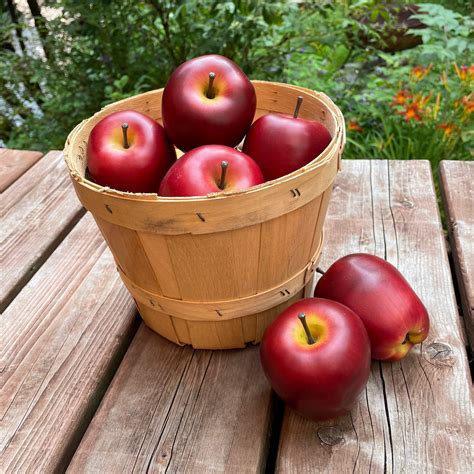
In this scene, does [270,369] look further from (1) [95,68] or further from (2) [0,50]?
(2) [0,50]

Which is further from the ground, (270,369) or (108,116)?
(108,116)

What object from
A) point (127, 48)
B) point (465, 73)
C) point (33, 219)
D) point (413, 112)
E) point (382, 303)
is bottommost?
point (413, 112)

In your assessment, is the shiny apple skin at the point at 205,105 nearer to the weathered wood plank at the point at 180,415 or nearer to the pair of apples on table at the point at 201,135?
the pair of apples on table at the point at 201,135

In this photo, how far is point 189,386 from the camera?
36.1 inches

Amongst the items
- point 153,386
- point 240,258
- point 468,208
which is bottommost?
point 468,208

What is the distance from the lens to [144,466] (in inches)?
31.3

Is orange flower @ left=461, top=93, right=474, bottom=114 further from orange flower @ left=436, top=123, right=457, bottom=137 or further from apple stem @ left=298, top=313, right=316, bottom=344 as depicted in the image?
A: apple stem @ left=298, top=313, right=316, bottom=344

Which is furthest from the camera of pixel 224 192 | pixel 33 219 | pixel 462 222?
pixel 33 219

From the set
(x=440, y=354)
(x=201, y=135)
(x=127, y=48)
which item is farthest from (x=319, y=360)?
(x=127, y=48)

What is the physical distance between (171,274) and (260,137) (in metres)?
0.28

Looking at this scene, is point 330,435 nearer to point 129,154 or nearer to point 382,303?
point 382,303

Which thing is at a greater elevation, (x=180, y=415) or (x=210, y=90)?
(x=210, y=90)

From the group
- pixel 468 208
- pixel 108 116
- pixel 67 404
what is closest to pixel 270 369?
pixel 67 404

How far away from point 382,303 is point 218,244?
0.97 feet
